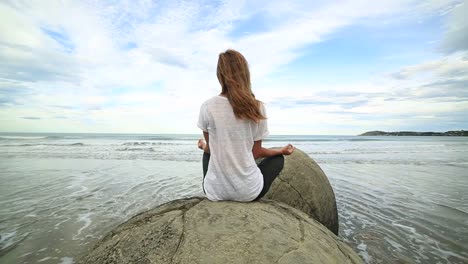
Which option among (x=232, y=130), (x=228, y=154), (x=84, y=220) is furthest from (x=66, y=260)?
(x=232, y=130)

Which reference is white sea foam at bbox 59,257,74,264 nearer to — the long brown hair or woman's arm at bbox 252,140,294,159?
woman's arm at bbox 252,140,294,159

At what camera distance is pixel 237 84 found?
283 cm

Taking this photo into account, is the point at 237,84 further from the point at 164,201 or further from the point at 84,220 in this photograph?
the point at 164,201

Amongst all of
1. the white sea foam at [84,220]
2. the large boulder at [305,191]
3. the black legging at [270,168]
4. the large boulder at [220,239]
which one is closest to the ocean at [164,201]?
the white sea foam at [84,220]

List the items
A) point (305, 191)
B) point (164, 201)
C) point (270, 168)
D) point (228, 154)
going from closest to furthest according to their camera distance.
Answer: point (228, 154), point (270, 168), point (305, 191), point (164, 201)

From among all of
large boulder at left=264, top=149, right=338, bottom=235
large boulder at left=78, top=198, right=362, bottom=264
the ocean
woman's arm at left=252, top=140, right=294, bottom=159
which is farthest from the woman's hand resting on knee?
the ocean

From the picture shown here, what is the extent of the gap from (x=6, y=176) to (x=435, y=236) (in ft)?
36.7

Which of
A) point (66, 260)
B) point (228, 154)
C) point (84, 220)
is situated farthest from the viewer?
point (84, 220)

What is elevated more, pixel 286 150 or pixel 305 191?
pixel 286 150

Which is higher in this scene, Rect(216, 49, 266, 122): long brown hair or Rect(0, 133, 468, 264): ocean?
Rect(216, 49, 266, 122): long brown hair

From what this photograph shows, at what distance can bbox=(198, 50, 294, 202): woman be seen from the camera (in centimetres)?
281

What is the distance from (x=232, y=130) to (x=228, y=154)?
0.22 m

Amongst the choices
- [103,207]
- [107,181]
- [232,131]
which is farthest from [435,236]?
[107,181]

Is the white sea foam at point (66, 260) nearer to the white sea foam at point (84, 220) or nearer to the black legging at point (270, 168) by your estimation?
the white sea foam at point (84, 220)
